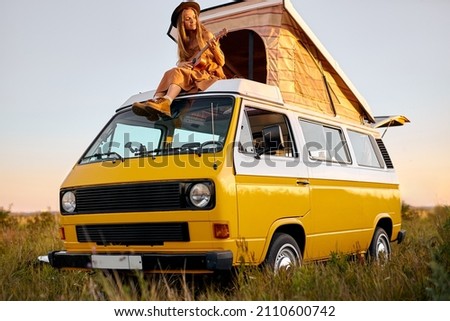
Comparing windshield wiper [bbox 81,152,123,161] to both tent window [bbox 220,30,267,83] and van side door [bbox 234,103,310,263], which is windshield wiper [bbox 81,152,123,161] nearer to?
van side door [bbox 234,103,310,263]

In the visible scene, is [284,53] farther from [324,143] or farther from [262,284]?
[262,284]

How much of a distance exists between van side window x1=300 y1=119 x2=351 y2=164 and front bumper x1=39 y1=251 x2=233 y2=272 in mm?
2071

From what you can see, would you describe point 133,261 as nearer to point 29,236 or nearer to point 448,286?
point 448,286

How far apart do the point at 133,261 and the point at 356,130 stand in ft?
14.0

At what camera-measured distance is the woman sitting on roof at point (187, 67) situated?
→ 5.84 metres

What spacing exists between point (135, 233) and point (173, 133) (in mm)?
1052

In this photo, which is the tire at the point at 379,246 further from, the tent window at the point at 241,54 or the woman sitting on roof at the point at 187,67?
the woman sitting on roof at the point at 187,67

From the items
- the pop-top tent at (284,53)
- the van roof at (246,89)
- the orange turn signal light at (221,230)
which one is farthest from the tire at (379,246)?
the orange turn signal light at (221,230)

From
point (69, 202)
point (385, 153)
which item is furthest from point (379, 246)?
point (69, 202)

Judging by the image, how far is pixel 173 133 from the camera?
5.72m

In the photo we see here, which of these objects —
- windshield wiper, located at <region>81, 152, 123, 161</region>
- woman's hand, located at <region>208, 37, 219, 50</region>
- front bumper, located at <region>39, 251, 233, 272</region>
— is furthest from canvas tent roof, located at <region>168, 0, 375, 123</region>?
front bumper, located at <region>39, 251, 233, 272</region>
